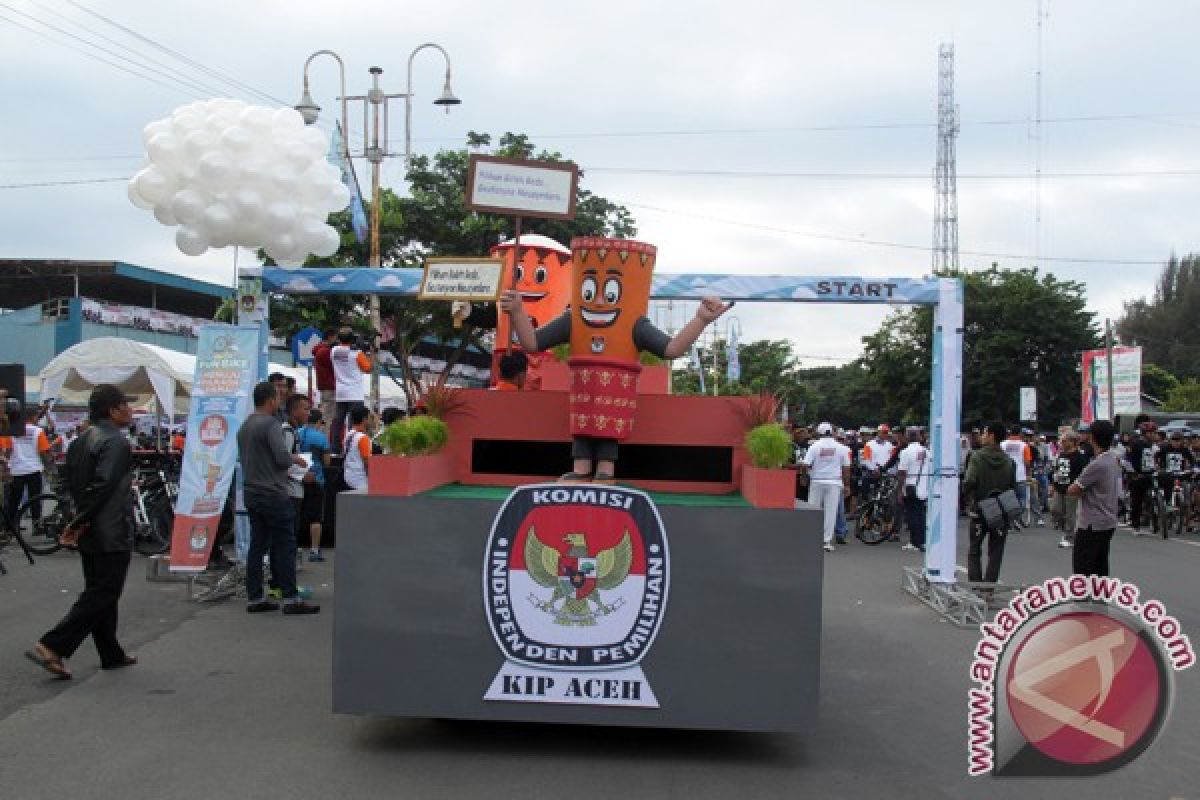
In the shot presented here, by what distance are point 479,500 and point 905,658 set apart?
4.40 metres

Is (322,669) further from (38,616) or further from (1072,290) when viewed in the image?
(1072,290)

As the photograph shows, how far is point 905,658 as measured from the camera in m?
8.53

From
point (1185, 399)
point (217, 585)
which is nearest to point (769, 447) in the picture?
point (217, 585)

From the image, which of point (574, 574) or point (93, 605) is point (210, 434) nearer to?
point (93, 605)

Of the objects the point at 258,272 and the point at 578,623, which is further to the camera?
the point at 258,272

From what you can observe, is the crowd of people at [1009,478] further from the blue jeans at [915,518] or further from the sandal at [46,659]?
the sandal at [46,659]

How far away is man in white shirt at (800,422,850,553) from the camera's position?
50.5ft

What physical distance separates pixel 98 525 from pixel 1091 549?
794 cm

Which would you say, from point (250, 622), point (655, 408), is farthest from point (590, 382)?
point (250, 622)

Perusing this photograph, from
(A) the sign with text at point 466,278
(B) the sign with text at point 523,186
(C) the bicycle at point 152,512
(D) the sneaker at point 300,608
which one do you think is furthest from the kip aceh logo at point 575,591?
(C) the bicycle at point 152,512

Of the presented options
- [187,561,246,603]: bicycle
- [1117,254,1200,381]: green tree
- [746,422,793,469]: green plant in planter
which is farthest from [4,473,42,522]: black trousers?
[1117,254,1200,381]: green tree

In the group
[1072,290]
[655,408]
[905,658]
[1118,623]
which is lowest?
[905,658]

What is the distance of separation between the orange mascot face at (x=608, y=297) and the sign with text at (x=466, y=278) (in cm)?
264

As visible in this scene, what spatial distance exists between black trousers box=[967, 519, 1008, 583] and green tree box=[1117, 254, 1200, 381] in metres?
75.4
